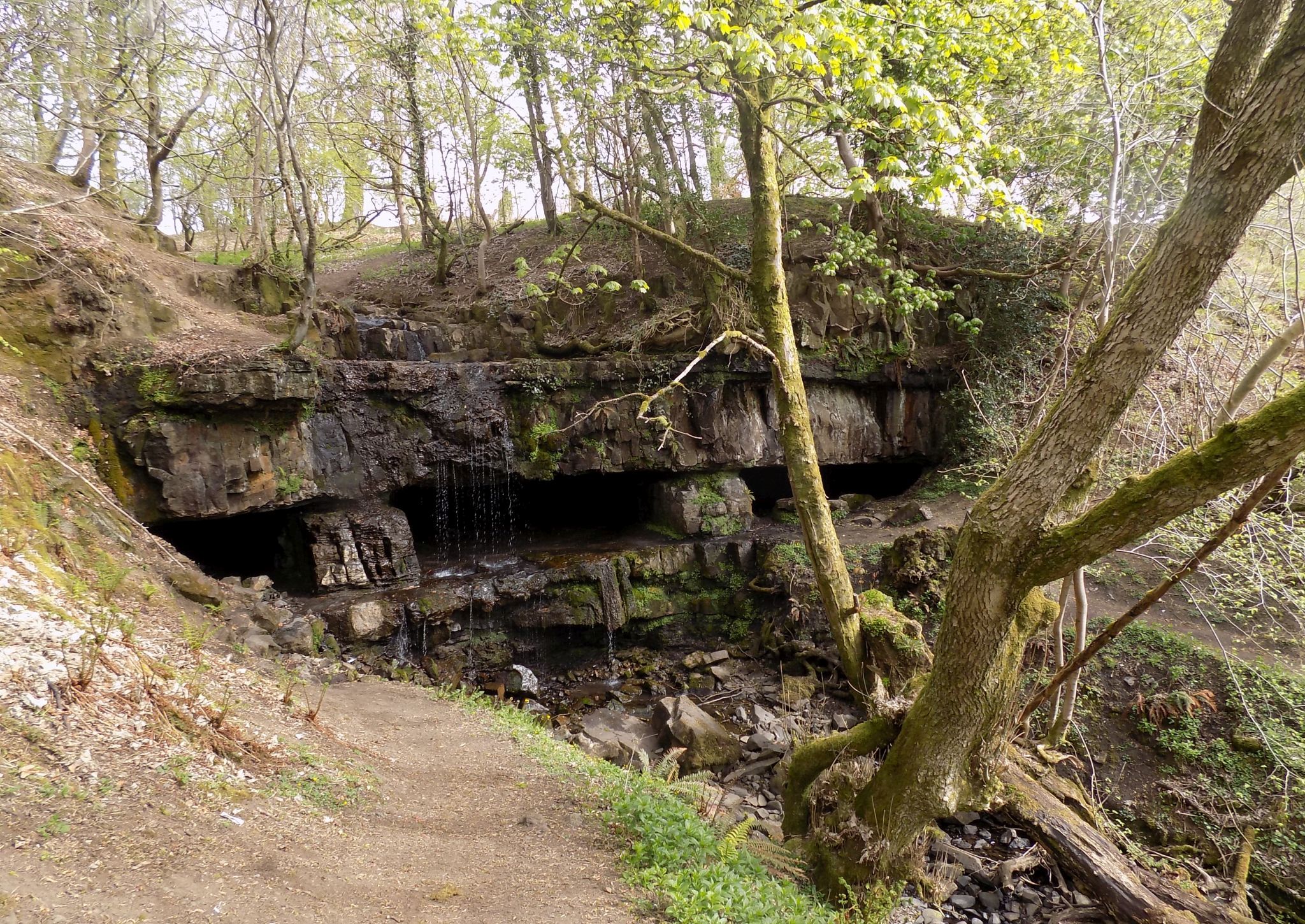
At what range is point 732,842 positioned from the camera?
4227 mm

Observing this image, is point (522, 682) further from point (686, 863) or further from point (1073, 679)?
point (1073, 679)

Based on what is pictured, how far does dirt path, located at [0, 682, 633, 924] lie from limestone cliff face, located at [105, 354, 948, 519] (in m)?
3.85

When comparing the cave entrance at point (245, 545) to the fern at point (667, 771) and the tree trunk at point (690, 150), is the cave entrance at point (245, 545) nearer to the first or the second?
the fern at point (667, 771)

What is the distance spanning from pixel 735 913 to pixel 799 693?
6.29 metres

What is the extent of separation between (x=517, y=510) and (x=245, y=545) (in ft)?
16.5

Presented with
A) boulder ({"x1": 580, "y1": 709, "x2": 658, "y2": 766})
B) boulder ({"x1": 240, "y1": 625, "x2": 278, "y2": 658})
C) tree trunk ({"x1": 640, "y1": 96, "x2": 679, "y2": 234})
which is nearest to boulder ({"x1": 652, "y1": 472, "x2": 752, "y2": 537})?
boulder ({"x1": 580, "y1": 709, "x2": 658, "y2": 766})

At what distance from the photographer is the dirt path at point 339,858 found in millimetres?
2582

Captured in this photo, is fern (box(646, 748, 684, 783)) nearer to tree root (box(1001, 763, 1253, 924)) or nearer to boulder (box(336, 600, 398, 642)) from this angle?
tree root (box(1001, 763, 1253, 924))

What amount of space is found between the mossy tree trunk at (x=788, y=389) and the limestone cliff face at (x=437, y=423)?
4.85ft

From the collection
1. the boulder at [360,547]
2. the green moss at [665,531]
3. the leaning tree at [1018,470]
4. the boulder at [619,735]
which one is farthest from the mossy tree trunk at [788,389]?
the boulder at [360,547]

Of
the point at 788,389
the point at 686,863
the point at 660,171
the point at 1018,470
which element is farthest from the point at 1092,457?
the point at 660,171

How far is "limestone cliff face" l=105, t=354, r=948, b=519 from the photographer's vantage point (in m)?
8.69

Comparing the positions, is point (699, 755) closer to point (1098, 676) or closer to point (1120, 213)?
point (1098, 676)

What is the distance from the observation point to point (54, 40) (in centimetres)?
753
